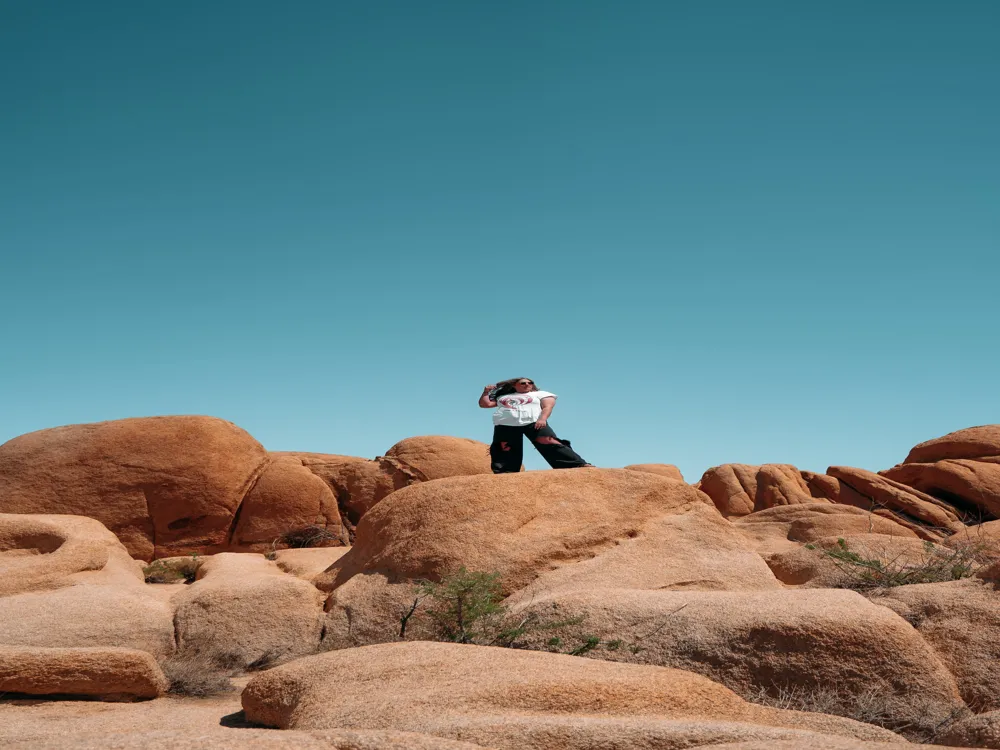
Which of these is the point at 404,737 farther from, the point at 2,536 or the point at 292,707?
the point at 2,536

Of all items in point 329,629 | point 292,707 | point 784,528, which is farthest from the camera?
point 784,528

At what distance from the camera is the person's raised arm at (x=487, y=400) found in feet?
38.4

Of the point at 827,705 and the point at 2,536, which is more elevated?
the point at 2,536

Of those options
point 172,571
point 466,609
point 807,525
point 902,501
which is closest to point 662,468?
point 902,501

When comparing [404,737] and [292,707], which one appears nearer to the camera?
[404,737]

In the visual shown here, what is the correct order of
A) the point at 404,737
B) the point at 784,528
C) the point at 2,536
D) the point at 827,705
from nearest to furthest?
the point at 404,737 → the point at 827,705 → the point at 2,536 → the point at 784,528

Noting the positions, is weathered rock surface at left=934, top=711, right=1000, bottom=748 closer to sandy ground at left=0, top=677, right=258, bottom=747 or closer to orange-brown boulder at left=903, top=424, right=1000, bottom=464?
sandy ground at left=0, top=677, right=258, bottom=747

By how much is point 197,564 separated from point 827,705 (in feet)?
34.3

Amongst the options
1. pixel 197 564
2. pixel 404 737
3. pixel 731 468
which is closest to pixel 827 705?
pixel 404 737

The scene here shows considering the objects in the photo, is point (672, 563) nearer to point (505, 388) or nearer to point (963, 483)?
point (505, 388)

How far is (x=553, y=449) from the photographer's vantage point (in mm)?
11445

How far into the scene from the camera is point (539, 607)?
7250 mm

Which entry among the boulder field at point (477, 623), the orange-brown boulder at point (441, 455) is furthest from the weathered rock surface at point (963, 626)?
the orange-brown boulder at point (441, 455)

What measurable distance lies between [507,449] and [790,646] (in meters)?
5.85
